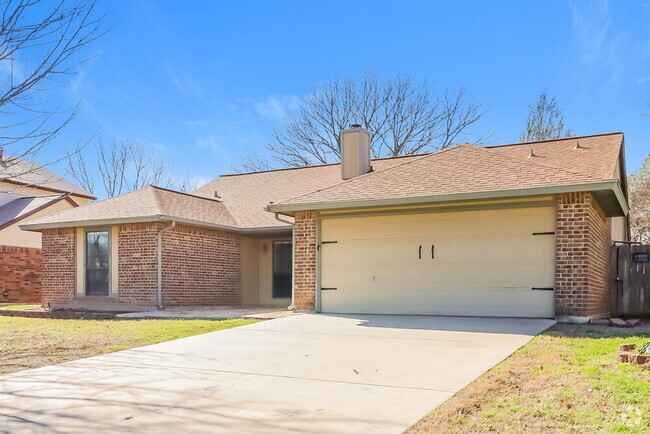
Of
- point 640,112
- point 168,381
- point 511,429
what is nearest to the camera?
point 511,429

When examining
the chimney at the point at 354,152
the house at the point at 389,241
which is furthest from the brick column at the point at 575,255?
the chimney at the point at 354,152

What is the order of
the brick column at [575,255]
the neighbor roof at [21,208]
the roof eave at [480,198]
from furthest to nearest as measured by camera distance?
the neighbor roof at [21,208] < the brick column at [575,255] < the roof eave at [480,198]

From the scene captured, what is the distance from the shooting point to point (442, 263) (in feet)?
34.3

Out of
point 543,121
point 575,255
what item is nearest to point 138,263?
point 575,255

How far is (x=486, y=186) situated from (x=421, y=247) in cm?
176

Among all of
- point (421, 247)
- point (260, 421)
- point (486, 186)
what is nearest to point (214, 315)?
point (421, 247)

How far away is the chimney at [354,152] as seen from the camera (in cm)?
1599

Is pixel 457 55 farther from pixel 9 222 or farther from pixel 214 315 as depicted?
pixel 9 222

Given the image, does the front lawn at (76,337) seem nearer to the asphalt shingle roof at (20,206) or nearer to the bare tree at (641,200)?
the asphalt shingle roof at (20,206)

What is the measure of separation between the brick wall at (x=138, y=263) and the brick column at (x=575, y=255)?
368 inches

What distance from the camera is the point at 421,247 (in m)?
10.6

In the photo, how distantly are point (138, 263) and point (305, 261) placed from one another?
501cm

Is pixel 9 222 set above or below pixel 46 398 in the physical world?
above

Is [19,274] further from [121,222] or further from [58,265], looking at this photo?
[121,222]
